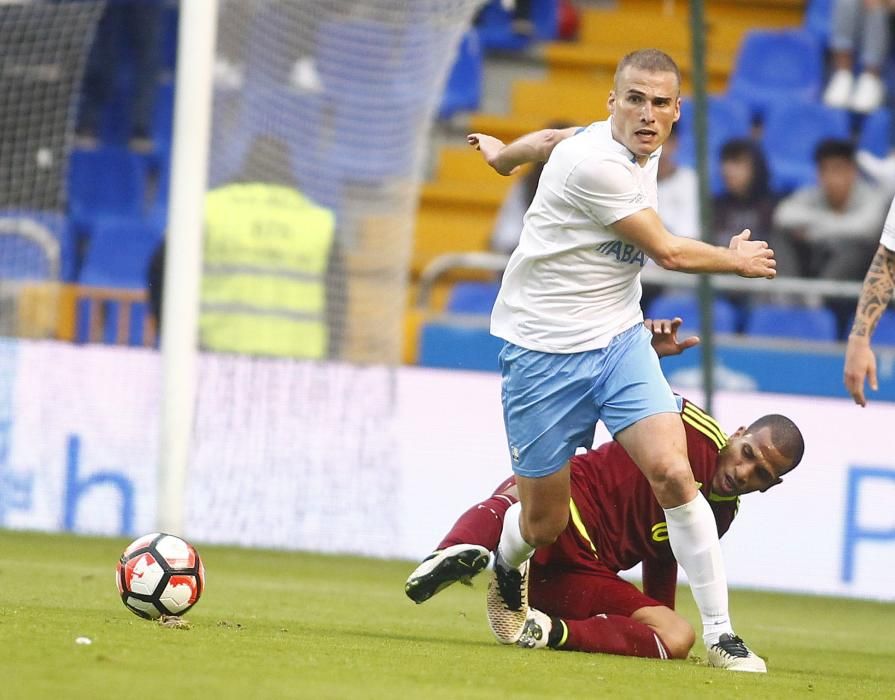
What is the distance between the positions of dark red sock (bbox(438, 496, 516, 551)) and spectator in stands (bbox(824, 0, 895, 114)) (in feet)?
29.4

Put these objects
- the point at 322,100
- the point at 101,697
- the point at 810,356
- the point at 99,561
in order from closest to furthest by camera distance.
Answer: the point at 101,697, the point at 99,561, the point at 810,356, the point at 322,100

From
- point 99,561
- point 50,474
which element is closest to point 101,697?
point 99,561

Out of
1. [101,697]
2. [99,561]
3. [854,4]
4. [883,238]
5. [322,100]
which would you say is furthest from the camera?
[854,4]

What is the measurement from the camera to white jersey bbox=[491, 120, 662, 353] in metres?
5.41

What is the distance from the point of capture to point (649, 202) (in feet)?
17.8

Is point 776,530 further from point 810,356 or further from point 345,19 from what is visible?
point 345,19

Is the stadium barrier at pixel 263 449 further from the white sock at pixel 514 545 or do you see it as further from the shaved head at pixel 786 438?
the shaved head at pixel 786 438

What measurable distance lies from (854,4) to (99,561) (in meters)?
8.39

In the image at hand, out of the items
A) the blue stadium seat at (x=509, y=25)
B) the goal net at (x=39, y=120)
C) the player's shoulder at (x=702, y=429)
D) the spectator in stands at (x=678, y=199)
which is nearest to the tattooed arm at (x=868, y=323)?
the player's shoulder at (x=702, y=429)

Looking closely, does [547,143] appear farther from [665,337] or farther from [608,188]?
[665,337]

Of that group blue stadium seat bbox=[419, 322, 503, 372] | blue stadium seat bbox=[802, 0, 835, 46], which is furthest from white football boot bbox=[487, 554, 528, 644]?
blue stadium seat bbox=[802, 0, 835, 46]

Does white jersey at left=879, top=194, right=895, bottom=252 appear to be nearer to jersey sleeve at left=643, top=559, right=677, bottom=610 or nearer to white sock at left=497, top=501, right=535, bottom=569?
jersey sleeve at left=643, top=559, right=677, bottom=610

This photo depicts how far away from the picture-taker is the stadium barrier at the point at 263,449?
10.1 m

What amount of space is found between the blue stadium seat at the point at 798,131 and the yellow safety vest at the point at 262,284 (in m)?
4.53
